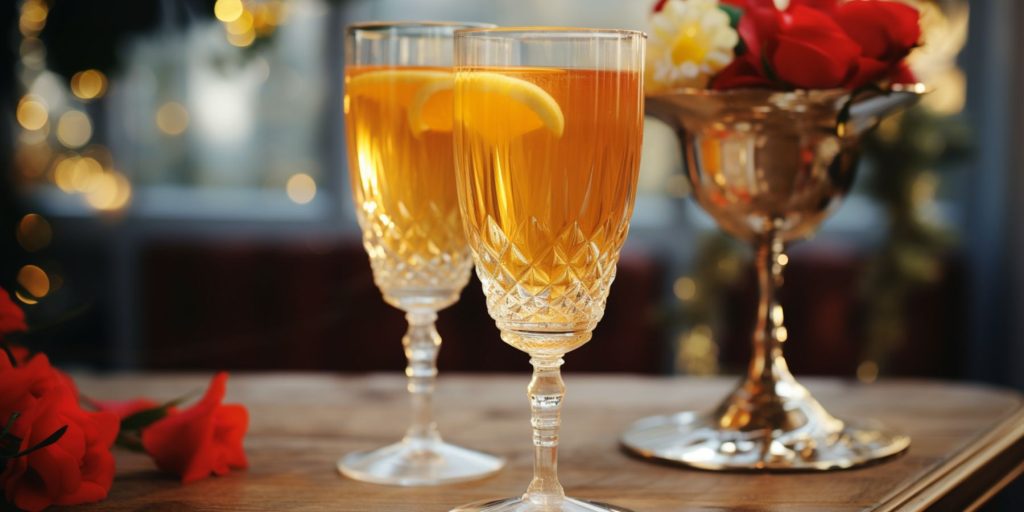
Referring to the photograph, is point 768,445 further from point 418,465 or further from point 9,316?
point 9,316

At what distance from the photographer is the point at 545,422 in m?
0.82

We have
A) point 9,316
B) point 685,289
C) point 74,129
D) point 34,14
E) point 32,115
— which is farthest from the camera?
point 74,129

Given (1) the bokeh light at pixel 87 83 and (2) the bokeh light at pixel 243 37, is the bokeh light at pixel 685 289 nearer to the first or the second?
(2) the bokeh light at pixel 243 37

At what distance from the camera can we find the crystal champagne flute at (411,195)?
96 cm

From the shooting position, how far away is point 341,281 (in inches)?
148

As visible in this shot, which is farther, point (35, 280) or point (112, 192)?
point (112, 192)

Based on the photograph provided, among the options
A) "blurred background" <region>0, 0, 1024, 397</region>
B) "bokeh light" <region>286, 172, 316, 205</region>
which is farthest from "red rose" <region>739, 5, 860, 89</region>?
"bokeh light" <region>286, 172, 316, 205</region>

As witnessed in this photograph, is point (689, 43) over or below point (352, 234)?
over

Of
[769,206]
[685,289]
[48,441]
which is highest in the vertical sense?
[769,206]

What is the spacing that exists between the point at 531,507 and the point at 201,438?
0.91ft

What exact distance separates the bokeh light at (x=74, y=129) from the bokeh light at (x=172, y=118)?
0.24 metres

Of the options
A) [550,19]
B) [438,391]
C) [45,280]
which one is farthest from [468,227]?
[550,19]

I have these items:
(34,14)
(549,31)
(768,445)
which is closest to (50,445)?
(549,31)

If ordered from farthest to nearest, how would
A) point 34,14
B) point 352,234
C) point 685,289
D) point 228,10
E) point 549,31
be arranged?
point 352,234, point 685,289, point 228,10, point 34,14, point 549,31
